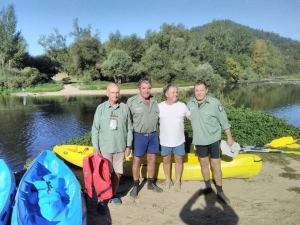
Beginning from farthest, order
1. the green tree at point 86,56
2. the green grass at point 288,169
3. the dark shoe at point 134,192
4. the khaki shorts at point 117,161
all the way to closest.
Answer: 1. the green tree at point 86,56
2. the green grass at point 288,169
3. the dark shoe at point 134,192
4. the khaki shorts at point 117,161

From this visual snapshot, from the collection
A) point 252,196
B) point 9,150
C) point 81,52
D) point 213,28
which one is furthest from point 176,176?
point 213,28

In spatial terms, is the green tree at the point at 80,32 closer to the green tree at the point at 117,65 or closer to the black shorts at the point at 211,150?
the green tree at the point at 117,65


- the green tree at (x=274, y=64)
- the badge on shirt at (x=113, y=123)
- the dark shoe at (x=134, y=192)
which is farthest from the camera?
the green tree at (x=274, y=64)

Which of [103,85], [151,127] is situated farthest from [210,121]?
[103,85]

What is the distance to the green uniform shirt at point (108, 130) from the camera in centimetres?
394

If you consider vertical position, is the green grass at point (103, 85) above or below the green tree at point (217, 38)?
below

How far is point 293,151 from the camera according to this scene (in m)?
7.03

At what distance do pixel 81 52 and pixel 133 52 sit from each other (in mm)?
9147

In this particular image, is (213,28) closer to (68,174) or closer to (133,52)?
(133,52)

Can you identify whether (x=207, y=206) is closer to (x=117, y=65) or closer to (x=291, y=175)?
(x=291, y=175)

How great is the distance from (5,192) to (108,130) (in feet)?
5.78

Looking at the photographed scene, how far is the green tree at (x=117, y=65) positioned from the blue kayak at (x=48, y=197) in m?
38.6

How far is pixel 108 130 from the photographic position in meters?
3.93

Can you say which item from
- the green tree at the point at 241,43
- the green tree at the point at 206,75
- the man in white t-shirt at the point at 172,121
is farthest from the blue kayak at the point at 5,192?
the green tree at the point at 241,43
